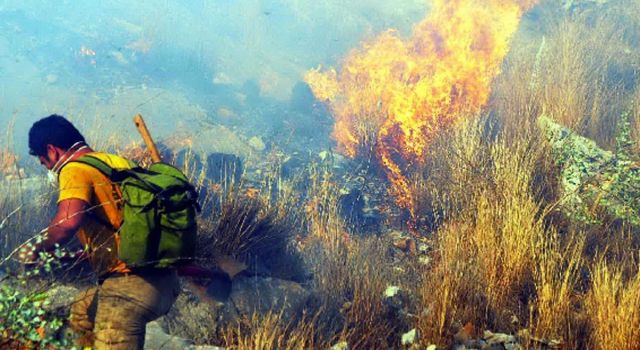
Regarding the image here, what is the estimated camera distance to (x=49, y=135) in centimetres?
255

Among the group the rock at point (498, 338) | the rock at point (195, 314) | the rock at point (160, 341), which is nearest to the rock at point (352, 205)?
the rock at point (195, 314)

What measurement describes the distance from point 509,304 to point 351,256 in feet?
5.11

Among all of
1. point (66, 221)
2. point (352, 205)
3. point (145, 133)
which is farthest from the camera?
point (352, 205)

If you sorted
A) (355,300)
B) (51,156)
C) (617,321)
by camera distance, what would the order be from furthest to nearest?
(355,300) → (617,321) → (51,156)

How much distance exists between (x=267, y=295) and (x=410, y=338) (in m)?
1.41

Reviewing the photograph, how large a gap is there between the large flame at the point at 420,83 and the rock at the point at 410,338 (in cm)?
385

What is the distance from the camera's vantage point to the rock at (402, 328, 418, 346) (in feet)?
11.2

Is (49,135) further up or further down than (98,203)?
further up

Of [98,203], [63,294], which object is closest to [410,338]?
[98,203]

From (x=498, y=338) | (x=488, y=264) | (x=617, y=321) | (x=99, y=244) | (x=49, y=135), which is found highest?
(x=49, y=135)

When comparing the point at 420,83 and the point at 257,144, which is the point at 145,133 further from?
the point at 257,144

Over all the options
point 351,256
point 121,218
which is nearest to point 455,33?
point 351,256

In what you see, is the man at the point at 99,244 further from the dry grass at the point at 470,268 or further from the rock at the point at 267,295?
the rock at the point at 267,295

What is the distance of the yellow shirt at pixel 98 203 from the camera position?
2.38m
